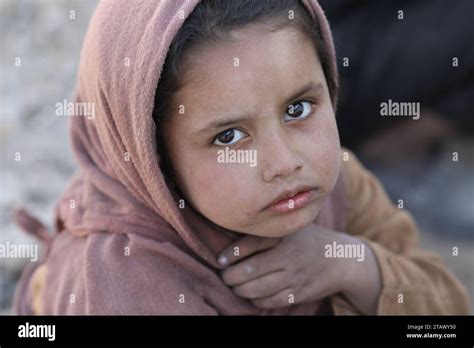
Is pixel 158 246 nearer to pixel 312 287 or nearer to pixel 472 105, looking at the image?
pixel 312 287

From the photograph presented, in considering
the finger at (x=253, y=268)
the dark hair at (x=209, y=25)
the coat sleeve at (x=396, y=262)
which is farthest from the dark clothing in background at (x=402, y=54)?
the dark hair at (x=209, y=25)

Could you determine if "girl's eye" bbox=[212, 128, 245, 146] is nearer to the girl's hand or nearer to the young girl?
the young girl

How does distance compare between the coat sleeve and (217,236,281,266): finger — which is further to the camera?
the coat sleeve

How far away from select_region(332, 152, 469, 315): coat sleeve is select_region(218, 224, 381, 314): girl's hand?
3 cm

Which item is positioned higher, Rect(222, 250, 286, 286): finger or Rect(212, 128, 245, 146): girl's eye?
Rect(212, 128, 245, 146): girl's eye

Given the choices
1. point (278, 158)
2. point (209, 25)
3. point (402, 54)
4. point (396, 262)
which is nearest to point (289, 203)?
point (278, 158)

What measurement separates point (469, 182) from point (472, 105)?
28cm

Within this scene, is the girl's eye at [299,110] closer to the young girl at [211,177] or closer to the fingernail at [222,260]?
the young girl at [211,177]

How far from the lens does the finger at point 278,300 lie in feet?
4.49

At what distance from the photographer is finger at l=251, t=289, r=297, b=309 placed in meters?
1.37

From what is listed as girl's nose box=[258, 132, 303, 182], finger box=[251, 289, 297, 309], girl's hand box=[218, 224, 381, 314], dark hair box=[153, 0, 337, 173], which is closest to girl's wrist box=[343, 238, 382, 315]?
girl's hand box=[218, 224, 381, 314]

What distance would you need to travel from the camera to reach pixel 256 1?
1.15 meters

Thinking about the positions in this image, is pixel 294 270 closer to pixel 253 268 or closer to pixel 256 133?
pixel 253 268
